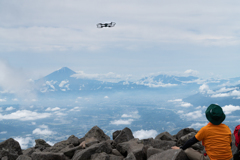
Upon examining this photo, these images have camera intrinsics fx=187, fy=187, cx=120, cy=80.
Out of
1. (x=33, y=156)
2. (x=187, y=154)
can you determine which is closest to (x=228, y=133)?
(x=187, y=154)

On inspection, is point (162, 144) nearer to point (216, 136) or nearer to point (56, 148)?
point (216, 136)

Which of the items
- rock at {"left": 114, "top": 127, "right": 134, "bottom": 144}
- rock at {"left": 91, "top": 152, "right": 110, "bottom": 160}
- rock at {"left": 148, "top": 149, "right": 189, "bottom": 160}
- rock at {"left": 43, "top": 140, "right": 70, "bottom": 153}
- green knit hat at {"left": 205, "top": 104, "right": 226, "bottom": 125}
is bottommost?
rock at {"left": 43, "top": 140, "right": 70, "bottom": 153}

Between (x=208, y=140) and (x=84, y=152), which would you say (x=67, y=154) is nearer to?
(x=84, y=152)

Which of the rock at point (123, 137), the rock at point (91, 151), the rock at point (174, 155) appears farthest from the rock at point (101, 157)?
the rock at point (123, 137)

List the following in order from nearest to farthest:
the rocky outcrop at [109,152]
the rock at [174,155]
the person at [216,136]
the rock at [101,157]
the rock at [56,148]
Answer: the person at [216,136]
the rock at [174,155]
the rocky outcrop at [109,152]
the rock at [101,157]
the rock at [56,148]

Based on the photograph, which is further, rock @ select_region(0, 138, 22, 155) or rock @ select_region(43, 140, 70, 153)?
rock @ select_region(0, 138, 22, 155)

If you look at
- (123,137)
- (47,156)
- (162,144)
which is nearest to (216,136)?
(162,144)

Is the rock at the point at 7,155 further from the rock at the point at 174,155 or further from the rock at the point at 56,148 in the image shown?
the rock at the point at 174,155

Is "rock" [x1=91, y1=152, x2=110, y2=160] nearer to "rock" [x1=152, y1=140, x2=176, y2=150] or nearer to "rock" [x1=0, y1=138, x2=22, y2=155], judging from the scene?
"rock" [x1=152, y1=140, x2=176, y2=150]

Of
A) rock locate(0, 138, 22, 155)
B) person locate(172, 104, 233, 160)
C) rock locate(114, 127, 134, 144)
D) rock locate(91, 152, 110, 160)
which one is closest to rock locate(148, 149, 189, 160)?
person locate(172, 104, 233, 160)
